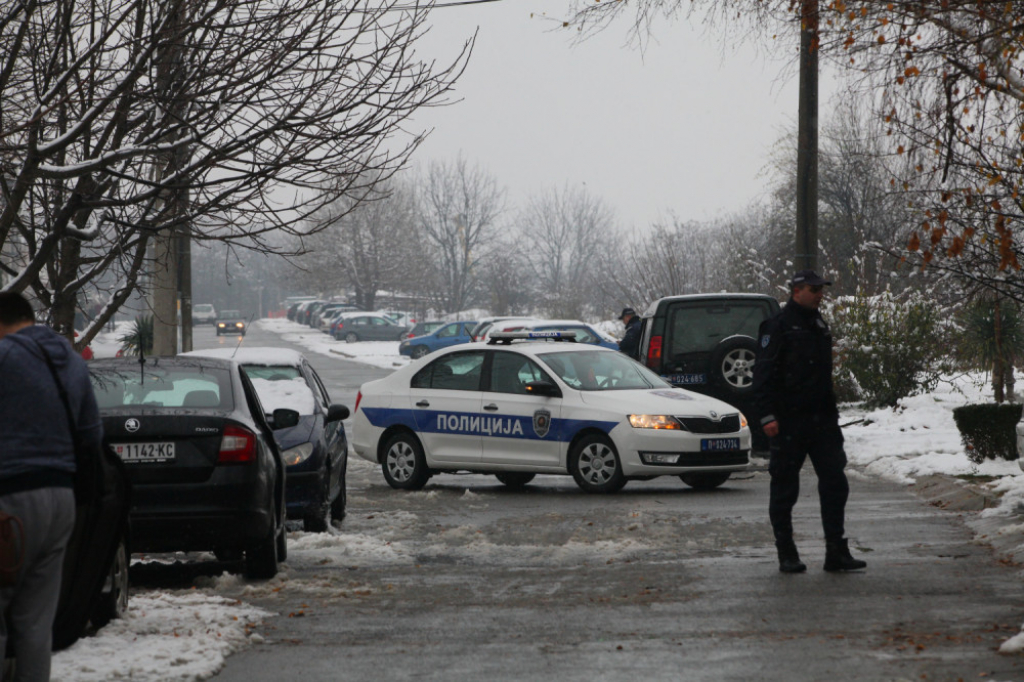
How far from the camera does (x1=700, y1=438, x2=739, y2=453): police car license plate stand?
12.8 m

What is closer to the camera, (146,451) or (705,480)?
(146,451)

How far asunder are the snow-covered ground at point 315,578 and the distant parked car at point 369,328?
50.2m

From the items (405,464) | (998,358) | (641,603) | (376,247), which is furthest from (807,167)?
(376,247)

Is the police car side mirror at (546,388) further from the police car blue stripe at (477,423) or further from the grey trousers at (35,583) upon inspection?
the grey trousers at (35,583)

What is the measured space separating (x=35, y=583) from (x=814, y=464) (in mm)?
5127

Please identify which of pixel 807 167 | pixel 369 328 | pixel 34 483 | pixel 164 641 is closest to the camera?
pixel 34 483

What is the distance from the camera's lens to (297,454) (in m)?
10.6

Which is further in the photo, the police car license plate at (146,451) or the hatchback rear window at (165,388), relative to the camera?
the hatchback rear window at (165,388)

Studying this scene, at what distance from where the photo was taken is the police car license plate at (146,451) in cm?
805

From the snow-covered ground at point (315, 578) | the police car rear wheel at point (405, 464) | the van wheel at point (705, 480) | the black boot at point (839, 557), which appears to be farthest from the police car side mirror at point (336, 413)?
the black boot at point (839, 557)

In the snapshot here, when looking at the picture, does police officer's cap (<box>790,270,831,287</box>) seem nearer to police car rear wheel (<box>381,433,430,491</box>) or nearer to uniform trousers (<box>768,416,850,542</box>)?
uniform trousers (<box>768,416,850,542</box>)

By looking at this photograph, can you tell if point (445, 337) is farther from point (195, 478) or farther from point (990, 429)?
point (195, 478)

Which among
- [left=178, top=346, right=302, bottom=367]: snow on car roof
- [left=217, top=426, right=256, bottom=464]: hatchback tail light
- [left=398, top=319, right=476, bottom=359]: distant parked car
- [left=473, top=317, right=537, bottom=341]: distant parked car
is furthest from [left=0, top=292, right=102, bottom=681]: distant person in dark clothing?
[left=398, top=319, right=476, bottom=359]: distant parked car

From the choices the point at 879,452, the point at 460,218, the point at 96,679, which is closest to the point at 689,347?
the point at 879,452
